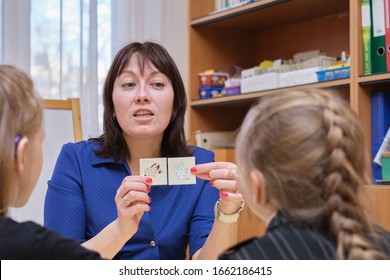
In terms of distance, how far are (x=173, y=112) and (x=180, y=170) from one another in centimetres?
39

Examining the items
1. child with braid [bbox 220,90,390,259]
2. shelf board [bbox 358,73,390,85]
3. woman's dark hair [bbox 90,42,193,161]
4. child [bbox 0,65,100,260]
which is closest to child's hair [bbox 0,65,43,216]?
child [bbox 0,65,100,260]

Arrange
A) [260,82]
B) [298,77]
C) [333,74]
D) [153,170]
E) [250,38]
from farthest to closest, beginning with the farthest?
[250,38]
[260,82]
[298,77]
[333,74]
[153,170]

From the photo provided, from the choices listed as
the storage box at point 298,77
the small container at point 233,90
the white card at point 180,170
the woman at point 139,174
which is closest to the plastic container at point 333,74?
Answer: the storage box at point 298,77

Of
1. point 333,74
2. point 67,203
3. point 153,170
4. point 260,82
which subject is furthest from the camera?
point 260,82

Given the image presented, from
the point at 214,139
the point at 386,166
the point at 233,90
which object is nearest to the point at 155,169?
the point at 386,166

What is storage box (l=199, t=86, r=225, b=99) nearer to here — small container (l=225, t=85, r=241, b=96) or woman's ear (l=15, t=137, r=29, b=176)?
small container (l=225, t=85, r=241, b=96)

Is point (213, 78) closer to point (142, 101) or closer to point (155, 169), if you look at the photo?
point (142, 101)

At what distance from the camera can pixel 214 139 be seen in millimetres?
3057

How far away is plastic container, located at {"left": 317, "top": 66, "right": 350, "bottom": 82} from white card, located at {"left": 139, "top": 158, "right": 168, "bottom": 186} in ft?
3.86

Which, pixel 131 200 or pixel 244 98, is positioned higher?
pixel 244 98

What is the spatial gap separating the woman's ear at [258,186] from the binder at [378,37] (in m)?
1.54

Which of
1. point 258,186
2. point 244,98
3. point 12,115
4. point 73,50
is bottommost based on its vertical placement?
point 258,186
